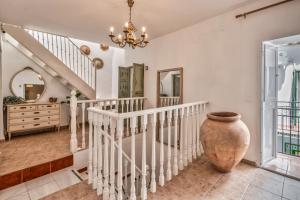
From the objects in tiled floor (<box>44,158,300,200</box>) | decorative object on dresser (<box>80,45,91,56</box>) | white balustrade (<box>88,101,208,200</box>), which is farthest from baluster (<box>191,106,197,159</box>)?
decorative object on dresser (<box>80,45,91,56</box>)

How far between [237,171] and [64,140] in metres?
3.64

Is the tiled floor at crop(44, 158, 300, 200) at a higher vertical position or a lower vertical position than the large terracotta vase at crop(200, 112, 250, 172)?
lower

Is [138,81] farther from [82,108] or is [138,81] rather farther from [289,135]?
[289,135]

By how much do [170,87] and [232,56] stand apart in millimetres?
1623

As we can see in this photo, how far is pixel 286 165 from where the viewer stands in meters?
2.50

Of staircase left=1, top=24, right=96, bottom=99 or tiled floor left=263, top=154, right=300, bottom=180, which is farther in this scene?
staircase left=1, top=24, right=96, bottom=99

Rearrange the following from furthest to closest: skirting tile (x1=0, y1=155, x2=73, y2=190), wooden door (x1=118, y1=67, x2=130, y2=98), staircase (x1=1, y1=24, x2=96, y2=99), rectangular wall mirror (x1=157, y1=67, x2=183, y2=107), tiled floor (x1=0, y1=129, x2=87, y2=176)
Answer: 1. wooden door (x1=118, y1=67, x2=130, y2=98)
2. staircase (x1=1, y1=24, x2=96, y2=99)
3. rectangular wall mirror (x1=157, y1=67, x2=183, y2=107)
4. tiled floor (x1=0, y1=129, x2=87, y2=176)
5. skirting tile (x1=0, y1=155, x2=73, y2=190)

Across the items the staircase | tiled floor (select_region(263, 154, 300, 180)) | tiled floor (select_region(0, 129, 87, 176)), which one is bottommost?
tiled floor (select_region(263, 154, 300, 180))

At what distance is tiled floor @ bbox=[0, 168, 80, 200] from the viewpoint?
1.97 m

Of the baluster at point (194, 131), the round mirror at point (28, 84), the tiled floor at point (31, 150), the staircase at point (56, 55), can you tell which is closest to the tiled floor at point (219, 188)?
the baluster at point (194, 131)

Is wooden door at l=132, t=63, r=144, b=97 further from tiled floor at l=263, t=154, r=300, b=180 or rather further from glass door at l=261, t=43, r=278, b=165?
tiled floor at l=263, t=154, r=300, b=180

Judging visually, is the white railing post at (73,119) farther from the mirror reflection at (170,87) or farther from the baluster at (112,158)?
the mirror reflection at (170,87)

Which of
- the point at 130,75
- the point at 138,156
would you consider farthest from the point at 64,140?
the point at 130,75

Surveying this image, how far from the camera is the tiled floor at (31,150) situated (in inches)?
96.9
